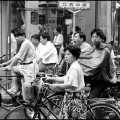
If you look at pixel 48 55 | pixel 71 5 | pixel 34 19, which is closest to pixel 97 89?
pixel 48 55

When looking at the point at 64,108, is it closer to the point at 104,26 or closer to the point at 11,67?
the point at 11,67

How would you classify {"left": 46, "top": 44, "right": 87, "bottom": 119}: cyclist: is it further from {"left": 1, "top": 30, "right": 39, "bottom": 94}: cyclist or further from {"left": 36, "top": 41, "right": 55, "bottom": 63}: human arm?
{"left": 36, "top": 41, "right": 55, "bottom": 63}: human arm

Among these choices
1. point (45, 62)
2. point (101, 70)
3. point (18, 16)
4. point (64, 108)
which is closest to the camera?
point (64, 108)

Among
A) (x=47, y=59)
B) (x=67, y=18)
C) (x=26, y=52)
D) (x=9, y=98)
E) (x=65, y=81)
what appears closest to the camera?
(x=65, y=81)

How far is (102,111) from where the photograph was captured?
6027 mm

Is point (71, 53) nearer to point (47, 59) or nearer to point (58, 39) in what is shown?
point (47, 59)

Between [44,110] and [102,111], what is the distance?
3.01 feet

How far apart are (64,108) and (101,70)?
1.27 metres

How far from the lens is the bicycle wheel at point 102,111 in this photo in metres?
5.92

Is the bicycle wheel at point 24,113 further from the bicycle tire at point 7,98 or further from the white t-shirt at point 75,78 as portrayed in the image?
the bicycle tire at point 7,98

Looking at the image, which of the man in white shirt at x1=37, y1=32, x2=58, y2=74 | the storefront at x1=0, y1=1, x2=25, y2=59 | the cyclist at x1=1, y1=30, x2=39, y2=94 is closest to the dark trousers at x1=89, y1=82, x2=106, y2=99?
the cyclist at x1=1, y1=30, x2=39, y2=94

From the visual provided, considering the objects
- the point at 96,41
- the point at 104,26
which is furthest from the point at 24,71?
the point at 104,26

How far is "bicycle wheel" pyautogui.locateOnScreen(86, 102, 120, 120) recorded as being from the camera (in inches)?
233

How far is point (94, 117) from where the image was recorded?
19.4 feet
